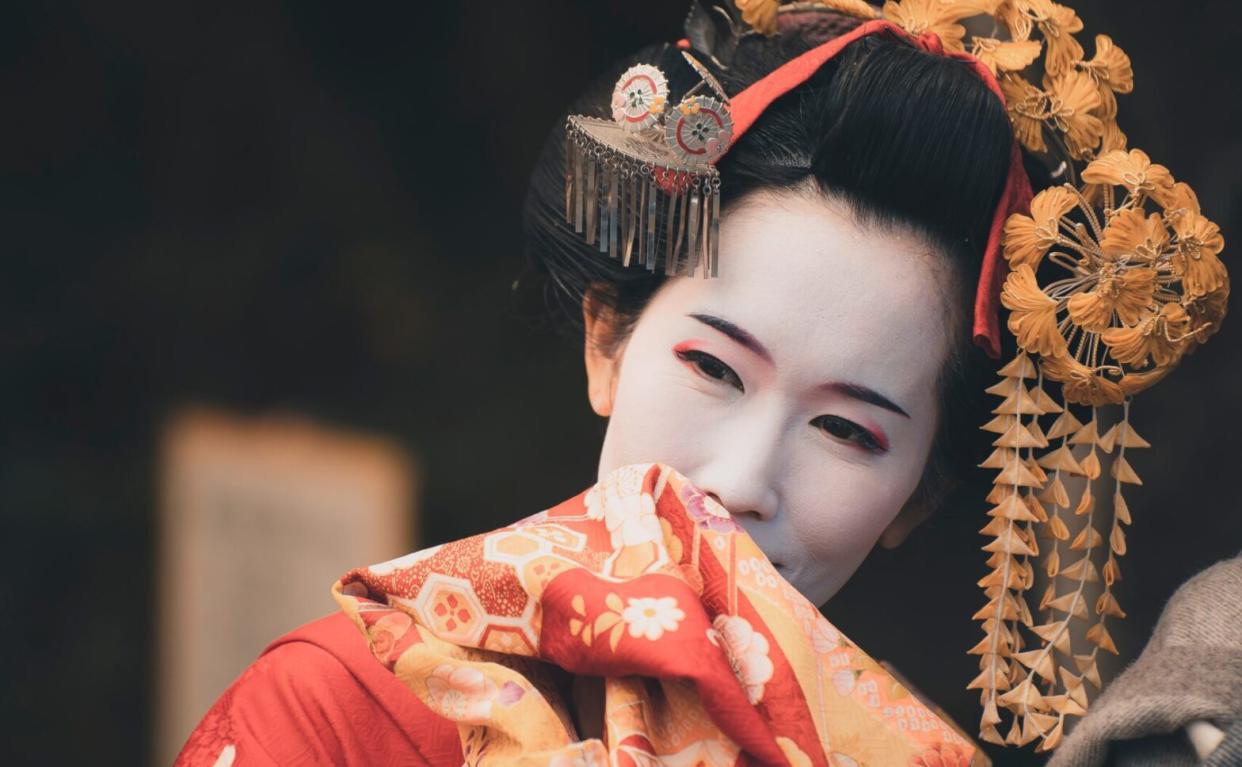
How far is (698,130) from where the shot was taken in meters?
1.44

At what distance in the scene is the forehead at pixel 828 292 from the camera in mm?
1418

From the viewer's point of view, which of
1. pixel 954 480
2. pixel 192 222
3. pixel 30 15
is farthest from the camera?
pixel 192 222

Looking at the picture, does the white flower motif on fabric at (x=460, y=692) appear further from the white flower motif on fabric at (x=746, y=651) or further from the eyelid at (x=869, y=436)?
the eyelid at (x=869, y=436)

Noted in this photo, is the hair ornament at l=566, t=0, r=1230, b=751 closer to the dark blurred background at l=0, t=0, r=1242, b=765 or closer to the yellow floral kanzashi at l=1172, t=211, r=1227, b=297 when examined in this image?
the yellow floral kanzashi at l=1172, t=211, r=1227, b=297

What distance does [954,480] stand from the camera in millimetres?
1652

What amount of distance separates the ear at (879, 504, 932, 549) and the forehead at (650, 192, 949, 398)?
0.76ft

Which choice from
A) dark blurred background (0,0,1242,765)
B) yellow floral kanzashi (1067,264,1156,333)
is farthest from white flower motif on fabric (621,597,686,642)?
dark blurred background (0,0,1242,765)

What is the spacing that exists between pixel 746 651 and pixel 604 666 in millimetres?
124

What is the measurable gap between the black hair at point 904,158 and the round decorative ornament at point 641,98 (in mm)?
106

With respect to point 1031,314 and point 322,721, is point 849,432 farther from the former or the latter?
point 322,721

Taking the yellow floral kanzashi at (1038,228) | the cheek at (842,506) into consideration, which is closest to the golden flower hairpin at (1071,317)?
the yellow floral kanzashi at (1038,228)

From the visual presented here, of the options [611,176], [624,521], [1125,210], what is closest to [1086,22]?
[1125,210]

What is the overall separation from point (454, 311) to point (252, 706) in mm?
1315

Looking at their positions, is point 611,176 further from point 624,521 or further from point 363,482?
point 363,482
